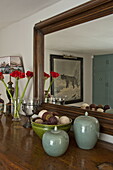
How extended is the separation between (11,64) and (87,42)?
45.9 inches

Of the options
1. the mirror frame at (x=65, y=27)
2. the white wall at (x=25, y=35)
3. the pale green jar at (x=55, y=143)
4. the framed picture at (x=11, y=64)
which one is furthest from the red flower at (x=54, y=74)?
the pale green jar at (x=55, y=143)

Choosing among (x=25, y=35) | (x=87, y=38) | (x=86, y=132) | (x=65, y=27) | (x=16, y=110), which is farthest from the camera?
(x=25, y=35)

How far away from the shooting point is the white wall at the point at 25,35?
5.47 ft

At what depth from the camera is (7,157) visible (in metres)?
1.05

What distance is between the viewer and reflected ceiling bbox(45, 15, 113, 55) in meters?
1.29

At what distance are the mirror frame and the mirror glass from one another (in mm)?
48

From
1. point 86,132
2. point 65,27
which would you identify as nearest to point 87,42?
point 65,27

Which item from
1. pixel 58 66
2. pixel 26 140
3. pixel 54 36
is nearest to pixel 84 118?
pixel 26 140

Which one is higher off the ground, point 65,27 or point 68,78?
point 65,27

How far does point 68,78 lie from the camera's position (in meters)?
1.63

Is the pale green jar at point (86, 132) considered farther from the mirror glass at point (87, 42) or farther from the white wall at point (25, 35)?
the white wall at point (25, 35)

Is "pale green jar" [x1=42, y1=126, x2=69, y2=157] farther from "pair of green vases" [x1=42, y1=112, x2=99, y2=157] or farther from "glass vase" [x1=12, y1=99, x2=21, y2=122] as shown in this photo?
"glass vase" [x1=12, y1=99, x2=21, y2=122]

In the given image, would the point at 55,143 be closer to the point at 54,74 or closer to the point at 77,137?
the point at 77,137

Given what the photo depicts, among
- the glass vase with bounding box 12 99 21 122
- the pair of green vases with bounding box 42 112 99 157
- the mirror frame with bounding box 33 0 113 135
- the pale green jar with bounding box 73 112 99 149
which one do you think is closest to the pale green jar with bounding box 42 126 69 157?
the pair of green vases with bounding box 42 112 99 157
